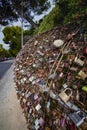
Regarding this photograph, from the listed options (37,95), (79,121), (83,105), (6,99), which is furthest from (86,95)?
(6,99)

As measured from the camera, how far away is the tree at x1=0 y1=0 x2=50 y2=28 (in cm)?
2789

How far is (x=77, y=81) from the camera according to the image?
12.8 ft

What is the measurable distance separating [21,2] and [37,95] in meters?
23.9

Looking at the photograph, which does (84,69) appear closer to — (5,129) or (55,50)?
(55,50)

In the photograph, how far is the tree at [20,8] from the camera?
2789 cm

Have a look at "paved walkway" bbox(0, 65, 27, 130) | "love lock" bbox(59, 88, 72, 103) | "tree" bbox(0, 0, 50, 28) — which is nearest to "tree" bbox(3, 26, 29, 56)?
"tree" bbox(0, 0, 50, 28)

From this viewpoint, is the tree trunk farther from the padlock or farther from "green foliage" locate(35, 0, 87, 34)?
the padlock

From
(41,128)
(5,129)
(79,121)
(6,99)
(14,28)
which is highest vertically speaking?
(79,121)

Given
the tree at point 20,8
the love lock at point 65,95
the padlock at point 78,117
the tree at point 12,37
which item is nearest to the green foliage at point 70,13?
the love lock at point 65,95

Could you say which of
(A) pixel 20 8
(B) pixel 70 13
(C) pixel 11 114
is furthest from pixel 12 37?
(C) pixel 11 114

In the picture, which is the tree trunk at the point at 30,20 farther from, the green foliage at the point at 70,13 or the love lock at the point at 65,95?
the love lock at the point at 65,95

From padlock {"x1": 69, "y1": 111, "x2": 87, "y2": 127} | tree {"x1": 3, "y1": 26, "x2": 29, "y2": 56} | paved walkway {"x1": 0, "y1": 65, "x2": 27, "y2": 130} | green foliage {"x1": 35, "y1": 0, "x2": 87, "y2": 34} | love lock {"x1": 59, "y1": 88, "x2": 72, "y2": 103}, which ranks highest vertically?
love lock {"x1": 59, "y1": 88, "x2": 72, "y2": 103}

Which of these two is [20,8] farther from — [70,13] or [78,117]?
[78,117]

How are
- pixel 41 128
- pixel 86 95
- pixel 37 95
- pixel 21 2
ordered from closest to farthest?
pixel 86 95 → pixel 41 128 → pixel 37 95 → pixel 21 2
